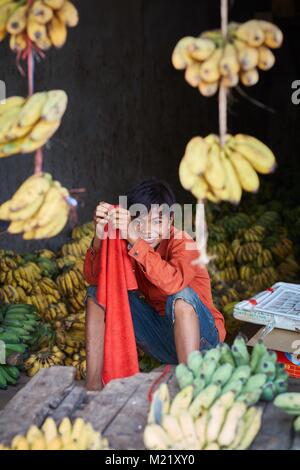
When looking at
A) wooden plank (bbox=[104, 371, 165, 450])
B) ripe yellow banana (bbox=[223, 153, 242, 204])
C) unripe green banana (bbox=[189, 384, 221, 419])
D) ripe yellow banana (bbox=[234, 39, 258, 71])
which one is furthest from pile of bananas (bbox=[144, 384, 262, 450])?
ripe yellow banana (bbox=[234, 39, 258, 71])

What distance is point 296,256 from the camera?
20.3ft

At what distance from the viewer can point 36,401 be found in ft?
6.99

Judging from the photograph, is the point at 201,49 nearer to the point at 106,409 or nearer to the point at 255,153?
the point at 255,153

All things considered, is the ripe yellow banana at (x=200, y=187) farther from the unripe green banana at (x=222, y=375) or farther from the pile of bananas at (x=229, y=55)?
the unripe green banana at (x=222, y=375)

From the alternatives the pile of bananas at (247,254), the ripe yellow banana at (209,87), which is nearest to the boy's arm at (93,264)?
the ripe yellow banana at (209,87)

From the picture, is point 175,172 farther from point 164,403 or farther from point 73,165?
point 164,403

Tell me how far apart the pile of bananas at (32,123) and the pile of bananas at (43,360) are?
2064mm

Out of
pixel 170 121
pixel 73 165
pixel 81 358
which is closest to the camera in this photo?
pixel 81 358

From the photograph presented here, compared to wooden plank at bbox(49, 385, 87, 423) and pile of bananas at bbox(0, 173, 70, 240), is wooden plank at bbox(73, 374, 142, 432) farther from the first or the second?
pile of bananas at bbox(0, 173, 70, 240)

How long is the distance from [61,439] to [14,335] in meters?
1.97

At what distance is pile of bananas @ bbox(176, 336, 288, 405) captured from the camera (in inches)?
79.7

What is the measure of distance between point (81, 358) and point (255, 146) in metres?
2.23

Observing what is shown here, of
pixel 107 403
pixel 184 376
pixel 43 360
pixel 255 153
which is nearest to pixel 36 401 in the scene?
pixel 107 403

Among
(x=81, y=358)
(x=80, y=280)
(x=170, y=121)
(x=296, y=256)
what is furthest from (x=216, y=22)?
(x=81, y=358)
